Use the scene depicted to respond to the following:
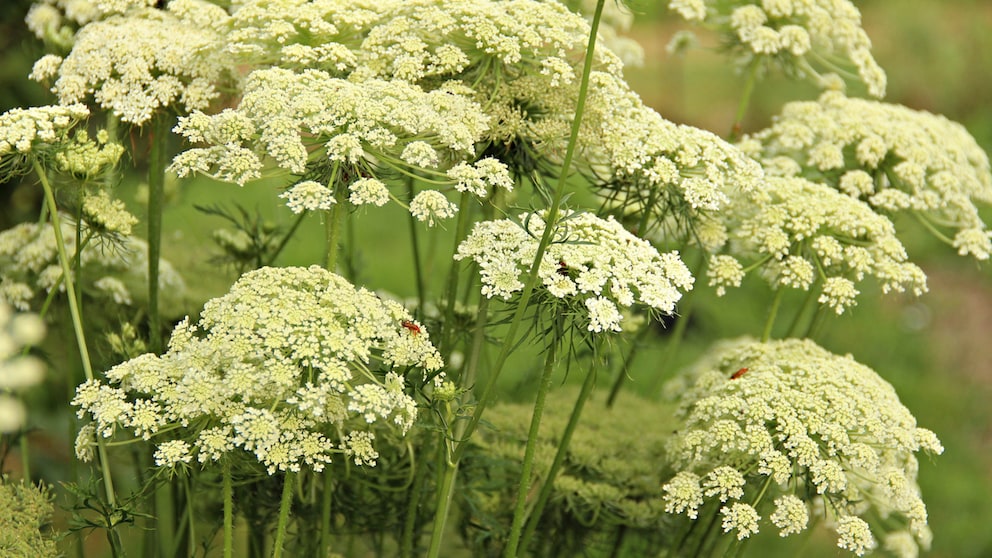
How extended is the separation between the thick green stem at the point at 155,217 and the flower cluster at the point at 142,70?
10 cm

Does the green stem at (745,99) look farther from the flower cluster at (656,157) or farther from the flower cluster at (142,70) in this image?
the flower cluster at (142,70)

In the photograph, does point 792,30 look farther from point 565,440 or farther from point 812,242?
point 565,440

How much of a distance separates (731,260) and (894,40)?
1038 centimetres

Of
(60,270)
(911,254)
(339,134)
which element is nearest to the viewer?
(339,134)

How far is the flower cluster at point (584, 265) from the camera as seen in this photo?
2.43m

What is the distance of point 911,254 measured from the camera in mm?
8680

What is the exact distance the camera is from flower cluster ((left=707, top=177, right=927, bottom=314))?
3105 mm

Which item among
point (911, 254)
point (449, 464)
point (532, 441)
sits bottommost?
point (449, 464)

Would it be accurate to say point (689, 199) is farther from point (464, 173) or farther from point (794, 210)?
point (464, 173)

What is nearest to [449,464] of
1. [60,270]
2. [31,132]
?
[31,132]

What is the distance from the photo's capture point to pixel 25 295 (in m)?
3.40

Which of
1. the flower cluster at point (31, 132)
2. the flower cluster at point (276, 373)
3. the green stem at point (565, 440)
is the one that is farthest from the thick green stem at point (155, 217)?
the green stem at point (565, 440)

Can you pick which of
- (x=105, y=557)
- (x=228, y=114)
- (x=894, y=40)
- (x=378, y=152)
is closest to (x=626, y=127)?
(x=378, y=152)

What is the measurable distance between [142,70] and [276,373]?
126 centimetres
